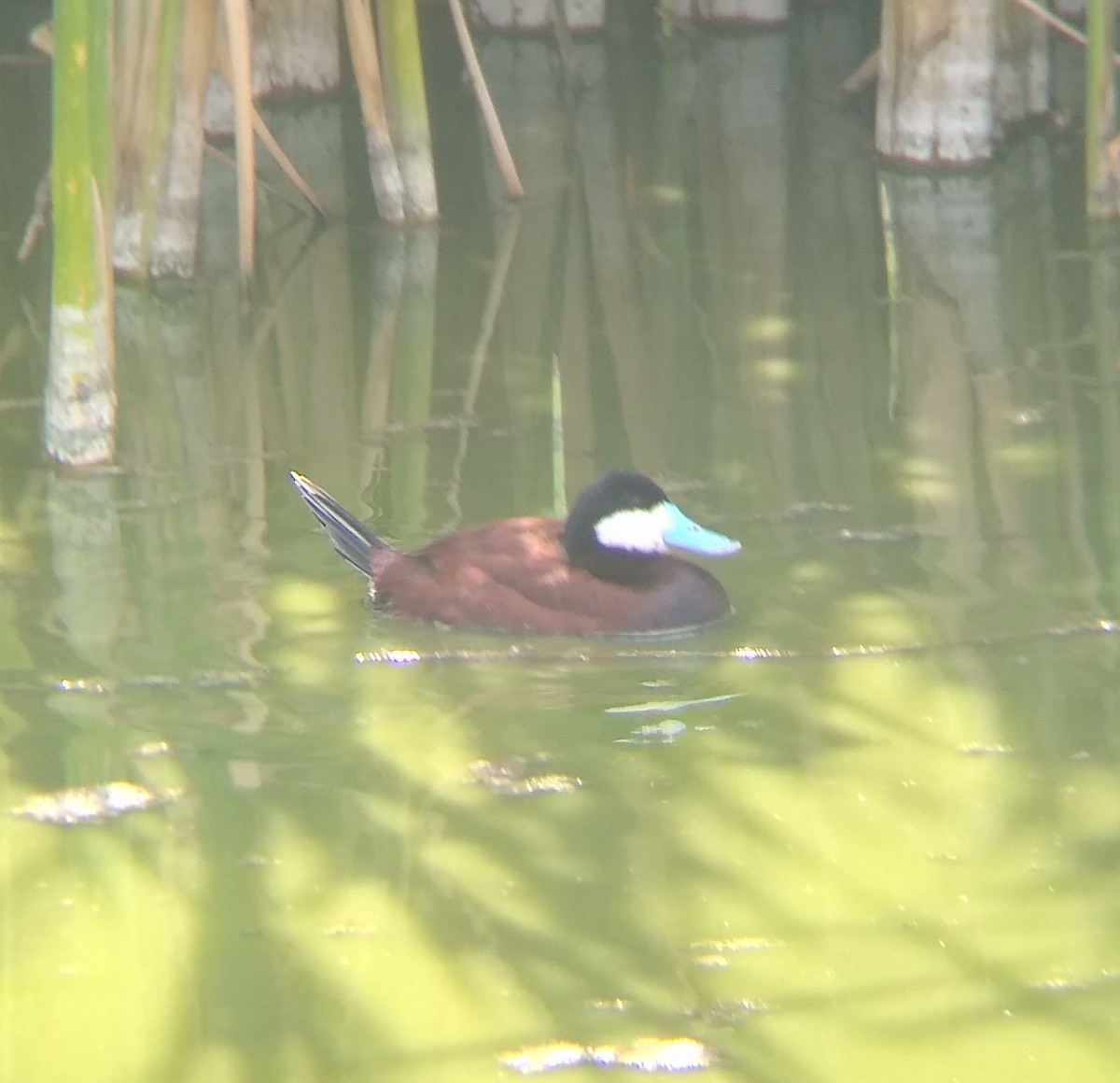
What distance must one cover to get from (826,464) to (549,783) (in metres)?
1.63

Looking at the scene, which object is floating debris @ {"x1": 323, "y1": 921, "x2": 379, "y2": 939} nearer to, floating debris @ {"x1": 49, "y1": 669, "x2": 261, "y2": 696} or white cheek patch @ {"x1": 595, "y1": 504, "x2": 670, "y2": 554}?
floating debris @ {"x1": 49, "y1": 669, "x2": 261, "y2": 696}

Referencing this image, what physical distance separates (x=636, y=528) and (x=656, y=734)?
0.62 m

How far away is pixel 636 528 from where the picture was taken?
14.2 feet

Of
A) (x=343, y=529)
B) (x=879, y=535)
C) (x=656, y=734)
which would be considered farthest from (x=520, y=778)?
(x=879, y=535)

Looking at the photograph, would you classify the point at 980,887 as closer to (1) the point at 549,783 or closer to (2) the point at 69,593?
(1) the point at 549,783

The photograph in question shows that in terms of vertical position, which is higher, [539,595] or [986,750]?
[539,595]

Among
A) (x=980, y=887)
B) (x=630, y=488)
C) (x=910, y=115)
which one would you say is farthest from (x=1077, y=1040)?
(x=910, y=115)

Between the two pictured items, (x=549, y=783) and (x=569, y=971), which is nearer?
(x=569, y=971)

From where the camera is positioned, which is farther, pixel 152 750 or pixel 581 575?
pixel 581 575

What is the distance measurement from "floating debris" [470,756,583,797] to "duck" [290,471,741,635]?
59cm

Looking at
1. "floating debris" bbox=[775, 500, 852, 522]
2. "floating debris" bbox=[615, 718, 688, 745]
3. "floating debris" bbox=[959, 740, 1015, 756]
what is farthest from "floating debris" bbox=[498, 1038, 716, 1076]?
"floating debris" bbox=[775, 500, 852, 522]

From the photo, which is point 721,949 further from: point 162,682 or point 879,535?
point 879,535

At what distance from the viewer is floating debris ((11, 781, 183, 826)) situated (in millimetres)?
3611

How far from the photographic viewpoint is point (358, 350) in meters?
5.99
